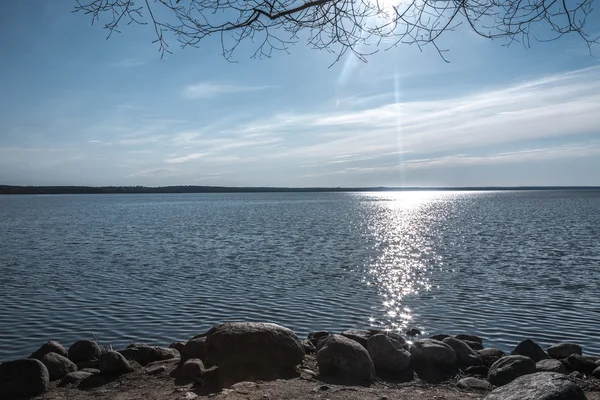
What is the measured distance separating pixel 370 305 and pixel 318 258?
38.1ft

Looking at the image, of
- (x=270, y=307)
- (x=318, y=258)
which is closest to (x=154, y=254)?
(x=318, y=258)

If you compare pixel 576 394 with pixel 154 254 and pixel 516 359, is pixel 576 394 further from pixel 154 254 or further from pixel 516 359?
pixel 154 254

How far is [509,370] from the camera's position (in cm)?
920

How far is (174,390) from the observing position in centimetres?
785

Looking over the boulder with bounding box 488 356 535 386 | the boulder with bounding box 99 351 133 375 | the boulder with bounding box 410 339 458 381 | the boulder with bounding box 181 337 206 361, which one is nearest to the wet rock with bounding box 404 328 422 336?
the boulder with bounding box 410 339 458 381

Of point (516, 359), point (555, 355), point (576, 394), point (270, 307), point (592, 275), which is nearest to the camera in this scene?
point (576, 394)

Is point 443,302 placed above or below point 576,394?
below

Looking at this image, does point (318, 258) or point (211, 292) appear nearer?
point (211, 292)

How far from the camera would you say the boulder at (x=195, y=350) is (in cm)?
959

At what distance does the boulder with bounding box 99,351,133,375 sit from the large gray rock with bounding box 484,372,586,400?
5575 millimetres

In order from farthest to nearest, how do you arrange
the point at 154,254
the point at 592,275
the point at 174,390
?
the point at 154,254, the point at 592,275, the point at 174,390

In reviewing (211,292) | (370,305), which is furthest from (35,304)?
(370,305)

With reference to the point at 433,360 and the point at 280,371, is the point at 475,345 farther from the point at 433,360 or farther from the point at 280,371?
the point at 280,371

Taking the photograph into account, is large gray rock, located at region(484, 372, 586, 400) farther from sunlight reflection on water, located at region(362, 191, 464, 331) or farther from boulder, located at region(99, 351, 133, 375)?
sunlight reflection on water, located at region(362, 191, 464, 331)
